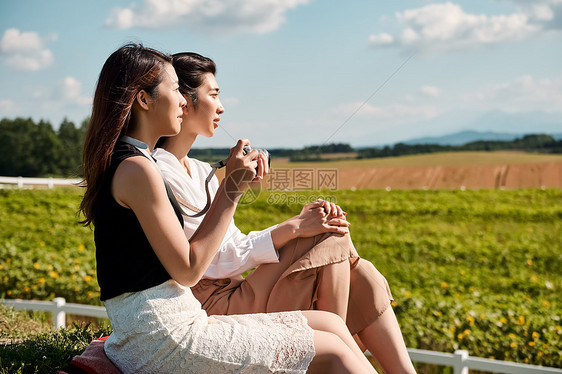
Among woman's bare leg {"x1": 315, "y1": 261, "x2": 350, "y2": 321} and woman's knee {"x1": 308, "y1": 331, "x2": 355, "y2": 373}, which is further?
woman's bare leg {"x1": 315, "y1": 261, "x2": 350, "y2": 321}

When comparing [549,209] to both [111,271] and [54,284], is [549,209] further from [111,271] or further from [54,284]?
[111,271]

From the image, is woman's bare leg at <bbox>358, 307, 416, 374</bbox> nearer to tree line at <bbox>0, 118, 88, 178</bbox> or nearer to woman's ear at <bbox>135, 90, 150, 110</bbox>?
woman's ear at <bbox>135, 90, 150, 110</bbox>

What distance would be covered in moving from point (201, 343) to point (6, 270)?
5.56 metres

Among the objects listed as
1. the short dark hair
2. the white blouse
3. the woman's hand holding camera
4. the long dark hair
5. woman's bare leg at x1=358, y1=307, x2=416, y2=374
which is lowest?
woman's bare leg at x1=358, y1=307, x2=416, y2=374

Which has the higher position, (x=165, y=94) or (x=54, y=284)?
(x=165, y=94)

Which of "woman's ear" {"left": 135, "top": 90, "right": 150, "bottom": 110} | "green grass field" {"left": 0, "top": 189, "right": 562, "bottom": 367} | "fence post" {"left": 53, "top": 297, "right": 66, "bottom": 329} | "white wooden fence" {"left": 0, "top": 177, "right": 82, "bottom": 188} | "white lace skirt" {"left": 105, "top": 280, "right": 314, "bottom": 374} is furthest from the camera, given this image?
"white wooden fence" {"left": 0, "top": 177, "right": 82, "bottom": 188}

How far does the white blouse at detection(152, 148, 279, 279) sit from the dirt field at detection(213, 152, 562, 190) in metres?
13.2

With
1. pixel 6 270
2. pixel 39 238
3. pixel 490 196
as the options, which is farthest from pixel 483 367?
pixel 490 196

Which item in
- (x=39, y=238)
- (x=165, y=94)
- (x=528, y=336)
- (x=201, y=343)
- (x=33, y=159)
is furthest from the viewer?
(x=33, y=159)

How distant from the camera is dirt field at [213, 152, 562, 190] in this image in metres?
18.9

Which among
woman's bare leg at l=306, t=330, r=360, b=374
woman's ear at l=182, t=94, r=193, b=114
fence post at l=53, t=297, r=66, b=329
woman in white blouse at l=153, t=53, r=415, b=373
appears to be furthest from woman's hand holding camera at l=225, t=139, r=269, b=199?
fence post at l=53, t=297, r=66, b=329

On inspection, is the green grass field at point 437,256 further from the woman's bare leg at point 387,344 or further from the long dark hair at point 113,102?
the long dark hair at point 113,102

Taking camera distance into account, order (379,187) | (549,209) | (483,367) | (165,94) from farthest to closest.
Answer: (379,187) → (549,209) → (483,367) → (165,94)

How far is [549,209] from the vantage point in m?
13.4
